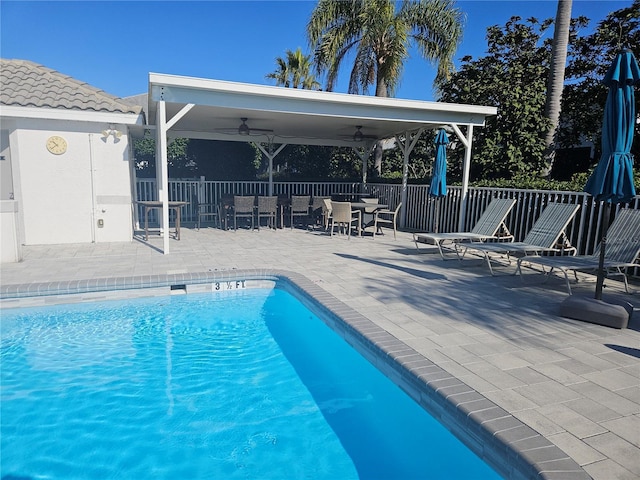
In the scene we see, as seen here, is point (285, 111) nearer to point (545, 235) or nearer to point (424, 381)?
point (545, 235)

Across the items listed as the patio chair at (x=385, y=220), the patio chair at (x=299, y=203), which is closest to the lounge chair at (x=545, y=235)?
the patio chair at (x=385, y=220)

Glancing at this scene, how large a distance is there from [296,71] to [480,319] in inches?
739

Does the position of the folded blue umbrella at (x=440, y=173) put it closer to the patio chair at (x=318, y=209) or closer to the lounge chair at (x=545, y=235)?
the lounge chair at (x=545, y=235)

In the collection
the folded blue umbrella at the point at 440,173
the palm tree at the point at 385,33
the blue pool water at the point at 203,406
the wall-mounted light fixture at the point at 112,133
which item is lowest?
the blue pool water at the point at 203,406

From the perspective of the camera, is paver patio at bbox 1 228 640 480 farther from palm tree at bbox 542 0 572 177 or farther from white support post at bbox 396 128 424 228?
palm tree at bbox 542 0 572 177

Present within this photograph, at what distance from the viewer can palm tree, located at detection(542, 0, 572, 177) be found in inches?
393

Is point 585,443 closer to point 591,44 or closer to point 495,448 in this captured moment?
point 495,448

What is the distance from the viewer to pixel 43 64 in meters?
10.3

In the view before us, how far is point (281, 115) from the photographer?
34.2 ft

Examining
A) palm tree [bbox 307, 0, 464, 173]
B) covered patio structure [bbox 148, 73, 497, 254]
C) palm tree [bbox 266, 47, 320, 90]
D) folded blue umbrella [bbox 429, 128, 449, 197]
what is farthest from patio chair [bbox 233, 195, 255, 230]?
palm tree [bbox 266, 47, 320, 90]

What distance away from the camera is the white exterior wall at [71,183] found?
8.25m

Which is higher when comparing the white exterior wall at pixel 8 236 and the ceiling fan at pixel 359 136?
the ceiling fan at pixel 359 136

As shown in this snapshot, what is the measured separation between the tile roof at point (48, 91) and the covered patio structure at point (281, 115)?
0.96 metres

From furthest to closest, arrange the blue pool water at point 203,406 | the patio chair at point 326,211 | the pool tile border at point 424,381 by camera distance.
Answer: the patio chair at point 326,211, the blue pool water at point 203,406, the pool tile border at point 424,381
